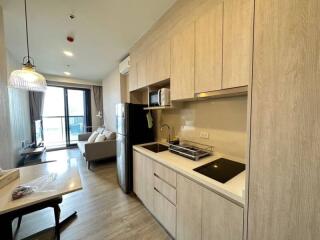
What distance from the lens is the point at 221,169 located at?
52.3 inches

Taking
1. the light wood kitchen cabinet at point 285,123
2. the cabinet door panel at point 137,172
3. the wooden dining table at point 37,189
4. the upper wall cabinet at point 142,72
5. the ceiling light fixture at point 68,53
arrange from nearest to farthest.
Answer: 1. the light wood kitchen cabinet at point 285,123
2. the wooden dining table at point 37,189
3. the cabinet door panel at point 137,172
4. the upper wall cabinet at point 142,72
5. the ceiling light fixture at point 68,53

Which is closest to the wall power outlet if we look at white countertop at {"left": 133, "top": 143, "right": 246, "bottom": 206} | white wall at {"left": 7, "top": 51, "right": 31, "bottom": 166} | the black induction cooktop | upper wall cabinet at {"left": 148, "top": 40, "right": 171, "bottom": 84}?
white countertop at {"left": 133, "top": 143, "right": 246, "bottom": 206}

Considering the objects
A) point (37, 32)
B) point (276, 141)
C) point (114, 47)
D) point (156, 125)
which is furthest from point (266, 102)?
point (37, 32)

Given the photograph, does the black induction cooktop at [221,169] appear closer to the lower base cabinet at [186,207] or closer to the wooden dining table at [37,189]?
the lower base cabinet at [186,207]

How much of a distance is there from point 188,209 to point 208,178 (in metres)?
0.41

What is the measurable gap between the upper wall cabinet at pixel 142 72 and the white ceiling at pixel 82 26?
1.60 feet

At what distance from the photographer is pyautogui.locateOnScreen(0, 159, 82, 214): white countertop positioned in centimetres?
102

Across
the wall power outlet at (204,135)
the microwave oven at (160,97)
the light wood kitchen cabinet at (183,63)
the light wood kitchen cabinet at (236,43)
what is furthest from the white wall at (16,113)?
the light wood kitchen cabinet at (236,43)

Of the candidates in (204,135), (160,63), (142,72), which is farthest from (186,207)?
(142,72)

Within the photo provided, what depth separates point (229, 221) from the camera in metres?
0.96

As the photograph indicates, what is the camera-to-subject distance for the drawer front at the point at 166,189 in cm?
148

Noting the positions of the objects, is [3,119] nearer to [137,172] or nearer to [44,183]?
[44,183]

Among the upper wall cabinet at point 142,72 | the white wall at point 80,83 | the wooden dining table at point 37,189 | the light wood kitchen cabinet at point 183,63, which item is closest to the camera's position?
the wooden dining table at point 37,189

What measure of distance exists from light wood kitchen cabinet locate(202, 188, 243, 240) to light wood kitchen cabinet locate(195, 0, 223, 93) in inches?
37.9
